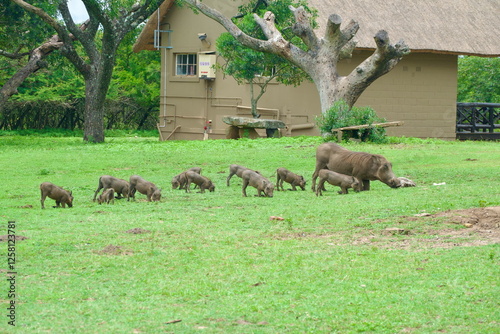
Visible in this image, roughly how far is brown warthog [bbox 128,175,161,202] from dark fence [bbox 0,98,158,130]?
26.6 meters

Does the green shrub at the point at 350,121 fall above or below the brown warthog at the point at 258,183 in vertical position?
above

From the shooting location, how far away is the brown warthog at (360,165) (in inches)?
568

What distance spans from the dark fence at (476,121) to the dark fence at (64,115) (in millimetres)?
16602

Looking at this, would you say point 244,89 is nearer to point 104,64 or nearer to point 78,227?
point 104,64

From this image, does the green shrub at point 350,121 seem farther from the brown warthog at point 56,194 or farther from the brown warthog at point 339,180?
the brown warthog at point 56,194

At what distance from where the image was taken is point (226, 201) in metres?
13.6

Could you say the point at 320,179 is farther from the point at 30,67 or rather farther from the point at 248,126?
the point at 30,67

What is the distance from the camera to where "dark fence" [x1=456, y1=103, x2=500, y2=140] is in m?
32.6

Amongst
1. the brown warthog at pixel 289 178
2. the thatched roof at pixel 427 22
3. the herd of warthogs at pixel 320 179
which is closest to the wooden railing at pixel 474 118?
the thatched roof at pixel 427 22

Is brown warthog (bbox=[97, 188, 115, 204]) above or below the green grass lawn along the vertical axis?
above

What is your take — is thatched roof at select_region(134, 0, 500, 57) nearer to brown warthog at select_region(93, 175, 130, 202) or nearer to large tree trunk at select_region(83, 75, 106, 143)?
large tree trunk at select_region(83, 75, 106, 143)

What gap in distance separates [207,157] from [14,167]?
508 centimetres

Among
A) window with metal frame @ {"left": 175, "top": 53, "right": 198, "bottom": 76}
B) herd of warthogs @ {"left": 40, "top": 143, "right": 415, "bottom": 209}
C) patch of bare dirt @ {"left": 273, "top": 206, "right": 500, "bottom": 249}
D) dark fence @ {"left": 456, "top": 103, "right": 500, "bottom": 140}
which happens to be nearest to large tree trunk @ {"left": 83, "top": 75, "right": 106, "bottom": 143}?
window with metal frame @ {"left": 175, "top": 53, "right": 198, "bottom": 76}

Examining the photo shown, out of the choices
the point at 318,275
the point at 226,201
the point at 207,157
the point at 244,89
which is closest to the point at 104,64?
the point at 244,89
